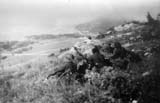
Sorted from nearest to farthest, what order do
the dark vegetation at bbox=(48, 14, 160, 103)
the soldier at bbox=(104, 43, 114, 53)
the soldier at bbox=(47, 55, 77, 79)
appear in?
the dark vegetation at bbox=(48, 14, 160, 103) < the soldier at bbox=(47, 55, 77, 79) < the soldier at bbox=(104, 43, 114, 53)

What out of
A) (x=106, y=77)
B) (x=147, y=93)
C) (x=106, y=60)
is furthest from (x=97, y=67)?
(x=147, y=93)

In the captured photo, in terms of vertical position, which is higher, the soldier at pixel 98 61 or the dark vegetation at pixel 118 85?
the soldier at pixel 98 61

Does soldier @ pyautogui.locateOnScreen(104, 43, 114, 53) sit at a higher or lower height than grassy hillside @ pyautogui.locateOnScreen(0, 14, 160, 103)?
higher

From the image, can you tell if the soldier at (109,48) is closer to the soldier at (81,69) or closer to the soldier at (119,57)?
the soldier at (119,57)

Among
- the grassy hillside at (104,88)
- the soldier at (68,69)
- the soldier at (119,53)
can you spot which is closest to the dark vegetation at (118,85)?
the grassy hillside at (104,88)

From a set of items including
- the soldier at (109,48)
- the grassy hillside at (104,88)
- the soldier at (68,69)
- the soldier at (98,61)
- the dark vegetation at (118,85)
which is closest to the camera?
the dark vegetation at (118,85)

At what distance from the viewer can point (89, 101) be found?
36.7 feet

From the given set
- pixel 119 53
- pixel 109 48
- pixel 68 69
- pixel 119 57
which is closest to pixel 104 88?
pixel 119 57

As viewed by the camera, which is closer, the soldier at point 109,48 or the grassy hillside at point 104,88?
the grassy hillside at point 104,88

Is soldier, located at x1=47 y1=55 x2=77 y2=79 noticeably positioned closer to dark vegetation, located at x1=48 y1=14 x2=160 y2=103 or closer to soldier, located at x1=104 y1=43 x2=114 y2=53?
dark vegetation, located at x1=48 y1=14 x2=160 y2=103

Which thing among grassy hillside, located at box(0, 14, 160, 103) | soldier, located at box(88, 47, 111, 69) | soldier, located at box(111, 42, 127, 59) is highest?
soldier, located at box(111, 42, 127, 59)

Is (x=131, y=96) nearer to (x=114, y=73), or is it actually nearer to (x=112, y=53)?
(x=114, y=73)

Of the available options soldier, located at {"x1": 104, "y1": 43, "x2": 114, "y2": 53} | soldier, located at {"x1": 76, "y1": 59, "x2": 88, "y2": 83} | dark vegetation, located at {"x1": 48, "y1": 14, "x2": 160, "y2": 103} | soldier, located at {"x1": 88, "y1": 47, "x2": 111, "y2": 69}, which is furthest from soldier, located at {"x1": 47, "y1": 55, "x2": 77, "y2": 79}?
soldier, located at {"x1": 104, "y1": 43, "x2": 114, "y2": 53}

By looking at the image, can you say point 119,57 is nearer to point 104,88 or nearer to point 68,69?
point 68,69
